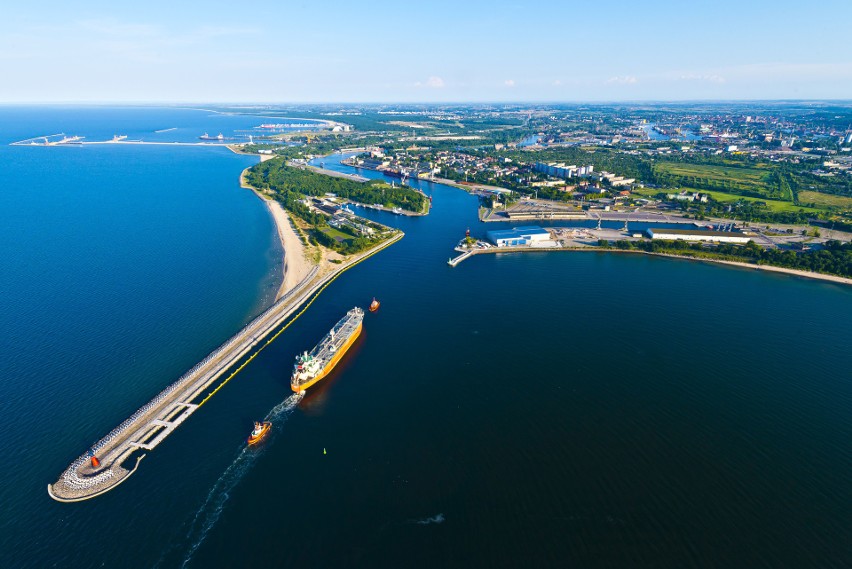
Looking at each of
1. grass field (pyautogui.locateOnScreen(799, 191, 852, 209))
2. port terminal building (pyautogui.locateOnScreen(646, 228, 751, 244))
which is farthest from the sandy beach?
grass field (pyautogui.locateOnScreen(799, 191, 852, 209))

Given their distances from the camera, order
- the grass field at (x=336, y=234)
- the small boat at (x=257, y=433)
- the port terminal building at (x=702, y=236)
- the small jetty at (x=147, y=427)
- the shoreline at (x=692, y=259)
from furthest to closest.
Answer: the grass field at (x=336, y=234), the port terminal building at (x=702, y=236), the shoreline at (x=692, y=259), the small boat at (x=257, y=433), the small jetty at (x=147, y=427)

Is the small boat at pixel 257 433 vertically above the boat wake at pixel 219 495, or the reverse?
the small boat at pixel 257 433

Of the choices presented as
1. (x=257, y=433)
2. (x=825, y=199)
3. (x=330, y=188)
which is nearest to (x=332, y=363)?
(x=257, y=433)

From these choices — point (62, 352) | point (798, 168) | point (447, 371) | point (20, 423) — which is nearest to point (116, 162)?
point (62, 352)

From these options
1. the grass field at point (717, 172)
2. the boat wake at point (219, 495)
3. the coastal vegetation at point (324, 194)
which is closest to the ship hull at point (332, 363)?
the boat wake at point (219, 495)

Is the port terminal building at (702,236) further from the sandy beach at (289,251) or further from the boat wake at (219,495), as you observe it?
the boat wake at (219,495)
